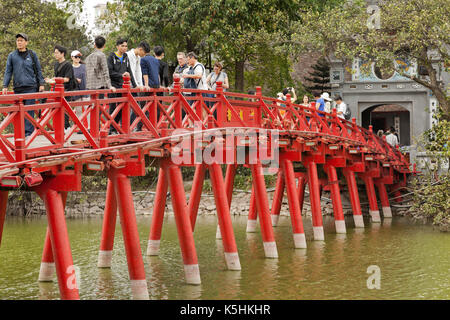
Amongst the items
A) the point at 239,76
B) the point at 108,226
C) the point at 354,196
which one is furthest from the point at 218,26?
the point at 108,226

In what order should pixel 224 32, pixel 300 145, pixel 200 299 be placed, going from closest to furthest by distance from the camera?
pixel 200 299 → pixel 300 145 → pixel 224 32

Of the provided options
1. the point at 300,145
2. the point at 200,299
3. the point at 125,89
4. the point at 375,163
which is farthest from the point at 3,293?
the point at 375,163

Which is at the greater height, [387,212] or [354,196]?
[354,196]

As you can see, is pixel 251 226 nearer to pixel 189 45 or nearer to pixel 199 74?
pixel 199 74

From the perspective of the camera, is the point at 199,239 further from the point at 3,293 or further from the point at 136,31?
the point at 136,31

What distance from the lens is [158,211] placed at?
19125 mm

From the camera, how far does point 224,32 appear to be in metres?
33.3

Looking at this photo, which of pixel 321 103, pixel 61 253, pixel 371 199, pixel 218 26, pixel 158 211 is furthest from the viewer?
pixel 218 26

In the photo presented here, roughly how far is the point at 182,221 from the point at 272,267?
396cm

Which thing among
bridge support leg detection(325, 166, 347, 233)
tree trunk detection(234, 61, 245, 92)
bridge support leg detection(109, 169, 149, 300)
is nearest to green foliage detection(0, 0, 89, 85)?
tree trunk detection(234, 61, 245, 92)

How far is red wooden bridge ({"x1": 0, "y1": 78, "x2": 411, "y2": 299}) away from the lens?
11727 millimetres

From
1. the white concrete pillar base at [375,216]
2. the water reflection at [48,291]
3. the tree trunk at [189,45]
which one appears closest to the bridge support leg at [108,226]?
the water reflection at [48,291]

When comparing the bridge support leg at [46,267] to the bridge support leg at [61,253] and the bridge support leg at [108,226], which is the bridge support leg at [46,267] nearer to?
the bridge support leg at [108,226]
